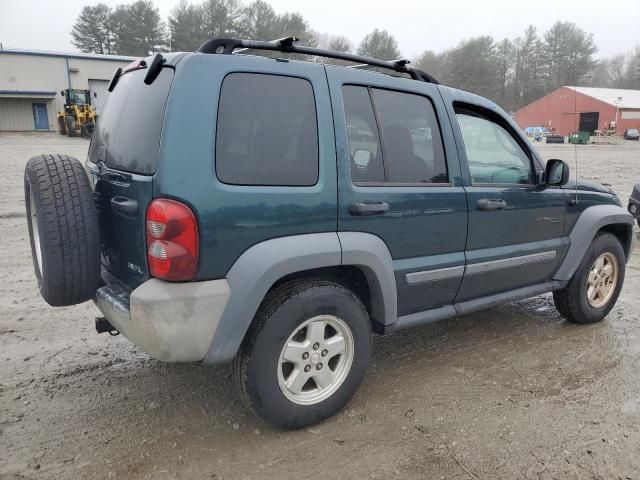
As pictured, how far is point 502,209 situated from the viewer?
350cm

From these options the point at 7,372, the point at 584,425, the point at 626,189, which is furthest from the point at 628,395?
the point at 626,189

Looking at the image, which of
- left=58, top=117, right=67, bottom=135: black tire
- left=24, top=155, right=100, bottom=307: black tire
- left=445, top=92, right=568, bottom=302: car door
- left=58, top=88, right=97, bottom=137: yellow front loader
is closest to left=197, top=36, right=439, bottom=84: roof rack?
left=445, top=92, right=568, bottom=302: car door

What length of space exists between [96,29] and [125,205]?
7126 cm

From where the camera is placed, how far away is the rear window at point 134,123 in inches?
96.0

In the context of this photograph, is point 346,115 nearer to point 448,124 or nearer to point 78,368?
point 448,124

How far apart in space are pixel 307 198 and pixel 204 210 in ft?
1.79

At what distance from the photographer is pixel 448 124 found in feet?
10.9

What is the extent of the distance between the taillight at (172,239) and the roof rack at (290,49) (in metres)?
0.84

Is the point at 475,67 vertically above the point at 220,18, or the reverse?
the point at 220,18

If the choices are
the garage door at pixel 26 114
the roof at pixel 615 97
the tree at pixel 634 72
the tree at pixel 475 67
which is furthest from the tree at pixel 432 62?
the garage door at pixel 26 114

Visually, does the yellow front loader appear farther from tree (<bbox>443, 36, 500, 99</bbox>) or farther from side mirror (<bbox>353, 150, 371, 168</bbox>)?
tree (<bbox>443, 36, 500, 99</bbox>)

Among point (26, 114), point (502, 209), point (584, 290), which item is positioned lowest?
point (584, 290)

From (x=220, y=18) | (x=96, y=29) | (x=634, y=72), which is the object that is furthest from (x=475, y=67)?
(x=96, y=29)

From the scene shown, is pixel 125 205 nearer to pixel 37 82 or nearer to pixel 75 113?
pixel 75 113
